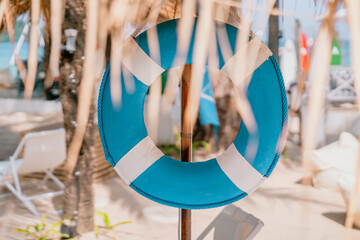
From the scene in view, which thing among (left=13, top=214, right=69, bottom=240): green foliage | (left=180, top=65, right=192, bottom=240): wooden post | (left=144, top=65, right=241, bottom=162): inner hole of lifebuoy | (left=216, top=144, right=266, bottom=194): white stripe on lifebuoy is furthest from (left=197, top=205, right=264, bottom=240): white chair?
(left=144, top=65, right=241, bottom=162): inner hole of lifebuoy

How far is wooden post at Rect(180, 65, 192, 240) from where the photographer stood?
175 cm

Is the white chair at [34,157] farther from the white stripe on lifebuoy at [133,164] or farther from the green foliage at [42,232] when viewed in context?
the white stripe on lifebuoy at [133,164]

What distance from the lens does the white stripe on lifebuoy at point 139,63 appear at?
1410 mm

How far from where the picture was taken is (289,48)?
6.69 m

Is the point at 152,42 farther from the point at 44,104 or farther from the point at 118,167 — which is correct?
the point at 44,104

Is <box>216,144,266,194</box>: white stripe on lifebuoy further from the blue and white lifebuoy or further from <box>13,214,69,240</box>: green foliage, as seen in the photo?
<box>13,214,69,240</box>: green foliage

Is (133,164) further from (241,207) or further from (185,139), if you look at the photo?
(241,207)

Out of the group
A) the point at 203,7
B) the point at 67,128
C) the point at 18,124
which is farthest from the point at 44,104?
the point at 203,7

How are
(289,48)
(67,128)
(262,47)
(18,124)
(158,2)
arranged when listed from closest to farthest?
(158,2)
(262,47)
(67,128)
(289,48)
(18,124)

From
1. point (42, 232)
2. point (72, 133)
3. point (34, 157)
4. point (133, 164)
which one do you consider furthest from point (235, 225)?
point (34, 157)

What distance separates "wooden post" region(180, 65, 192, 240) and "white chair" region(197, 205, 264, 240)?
221 mm

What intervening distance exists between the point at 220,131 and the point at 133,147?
4.79 metres

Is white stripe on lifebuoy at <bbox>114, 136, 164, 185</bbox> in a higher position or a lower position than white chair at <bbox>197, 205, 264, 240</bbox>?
higher

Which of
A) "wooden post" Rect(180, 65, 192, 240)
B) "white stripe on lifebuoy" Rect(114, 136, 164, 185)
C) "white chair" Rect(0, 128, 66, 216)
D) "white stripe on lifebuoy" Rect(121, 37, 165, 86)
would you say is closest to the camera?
"white stripe on lifebuoy" Rect(121, 37, 165, 86)
